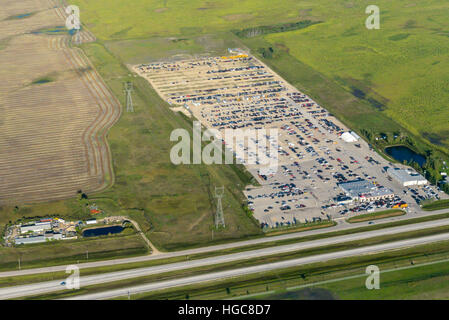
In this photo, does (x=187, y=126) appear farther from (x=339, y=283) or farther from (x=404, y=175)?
(x=339, y=283)

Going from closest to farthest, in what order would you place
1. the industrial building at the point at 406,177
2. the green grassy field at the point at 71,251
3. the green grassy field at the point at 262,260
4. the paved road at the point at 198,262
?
1. the paved road at the point at 198,262
2. the green grassy field at the point at 262,260
3. the green grassy field at the point at 71,251
4. the industrial building at the point at 406,177

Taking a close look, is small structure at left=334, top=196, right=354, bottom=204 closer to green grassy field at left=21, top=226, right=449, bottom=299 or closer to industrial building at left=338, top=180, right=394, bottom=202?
industrial building at left=338, top=180, right=394, bottom=202

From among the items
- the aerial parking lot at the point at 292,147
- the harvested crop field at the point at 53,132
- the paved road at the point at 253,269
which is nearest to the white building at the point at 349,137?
the aerial parking lot at the point at 292,147

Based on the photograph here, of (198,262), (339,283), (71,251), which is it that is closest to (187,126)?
(71,251)
